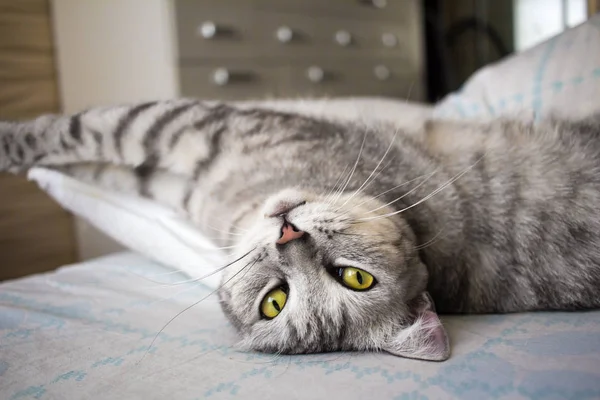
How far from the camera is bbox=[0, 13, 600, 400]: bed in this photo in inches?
30.0

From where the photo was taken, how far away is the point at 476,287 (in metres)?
1.11

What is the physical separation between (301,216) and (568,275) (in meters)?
0.56

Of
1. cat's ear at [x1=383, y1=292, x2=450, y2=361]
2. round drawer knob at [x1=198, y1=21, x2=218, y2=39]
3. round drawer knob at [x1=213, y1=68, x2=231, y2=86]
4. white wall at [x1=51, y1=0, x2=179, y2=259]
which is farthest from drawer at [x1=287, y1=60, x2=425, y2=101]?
cat's ear at [x1=383, y1=292, x2=450, y2=361]

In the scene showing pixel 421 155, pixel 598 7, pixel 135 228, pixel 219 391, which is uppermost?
pixel 598 7

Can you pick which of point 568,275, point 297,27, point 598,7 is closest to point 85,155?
point 568,275

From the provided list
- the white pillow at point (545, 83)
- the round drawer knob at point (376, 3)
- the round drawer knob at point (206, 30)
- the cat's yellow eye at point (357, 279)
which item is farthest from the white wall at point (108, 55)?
the cat's yellow eye at point (357, 279)

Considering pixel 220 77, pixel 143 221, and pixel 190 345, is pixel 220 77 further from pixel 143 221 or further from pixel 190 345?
pixel 190 345

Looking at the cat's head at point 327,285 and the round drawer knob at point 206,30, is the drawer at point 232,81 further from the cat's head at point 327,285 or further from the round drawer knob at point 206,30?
the cat's head at point 327,285

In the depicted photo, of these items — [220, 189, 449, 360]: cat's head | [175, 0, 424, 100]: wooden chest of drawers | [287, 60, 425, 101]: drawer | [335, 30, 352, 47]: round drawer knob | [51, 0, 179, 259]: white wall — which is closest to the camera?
[220, 189, 449, 360]: cat's head

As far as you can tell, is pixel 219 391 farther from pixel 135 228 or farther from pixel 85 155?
pixel 85 155

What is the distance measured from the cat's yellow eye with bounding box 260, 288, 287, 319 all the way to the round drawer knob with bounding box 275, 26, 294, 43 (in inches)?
82.6

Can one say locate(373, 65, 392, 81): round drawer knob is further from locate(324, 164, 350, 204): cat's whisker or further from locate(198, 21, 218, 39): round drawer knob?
locate(324, 164, 350, 204): cat's whisker

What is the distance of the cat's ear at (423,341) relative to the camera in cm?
85

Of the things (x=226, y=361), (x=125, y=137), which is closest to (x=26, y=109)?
(x=125, y=137)
